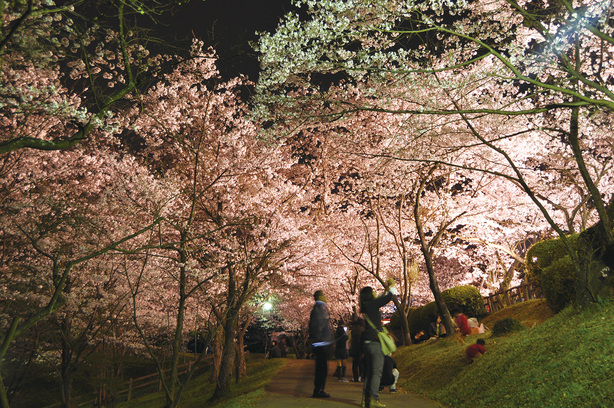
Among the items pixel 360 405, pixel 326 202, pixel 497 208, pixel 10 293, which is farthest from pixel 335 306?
pixel 360 405

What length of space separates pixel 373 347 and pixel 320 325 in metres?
1.25

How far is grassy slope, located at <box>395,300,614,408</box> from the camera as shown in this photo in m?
5.36

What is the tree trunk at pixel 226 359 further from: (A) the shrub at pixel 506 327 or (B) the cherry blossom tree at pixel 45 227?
(A) the shrub at pixel 506 327

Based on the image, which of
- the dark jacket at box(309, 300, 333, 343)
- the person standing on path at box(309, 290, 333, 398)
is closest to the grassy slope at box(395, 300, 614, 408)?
the person standing on path at box(309, 290, 333, 398)

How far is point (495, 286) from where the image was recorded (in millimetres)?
27562

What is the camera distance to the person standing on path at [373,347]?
6520mm

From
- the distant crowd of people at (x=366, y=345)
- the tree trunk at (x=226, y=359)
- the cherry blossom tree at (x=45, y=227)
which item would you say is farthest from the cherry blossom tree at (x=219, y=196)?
the distant crowd of people at (x=366, y=345)

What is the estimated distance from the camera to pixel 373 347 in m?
6.54

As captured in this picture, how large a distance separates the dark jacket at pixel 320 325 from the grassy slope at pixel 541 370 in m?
2.51

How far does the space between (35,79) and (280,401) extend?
1289 centimetres

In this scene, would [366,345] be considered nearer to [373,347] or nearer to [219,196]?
[373,347]

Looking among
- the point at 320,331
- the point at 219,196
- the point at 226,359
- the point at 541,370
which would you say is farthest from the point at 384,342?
the point at 219,196

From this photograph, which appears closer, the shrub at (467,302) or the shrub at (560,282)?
the shrub at (560,282)

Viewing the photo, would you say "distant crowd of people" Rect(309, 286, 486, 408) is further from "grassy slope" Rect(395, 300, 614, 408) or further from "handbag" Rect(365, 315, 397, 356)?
"grassy slope" Rect(395, 300, 614, 408)
